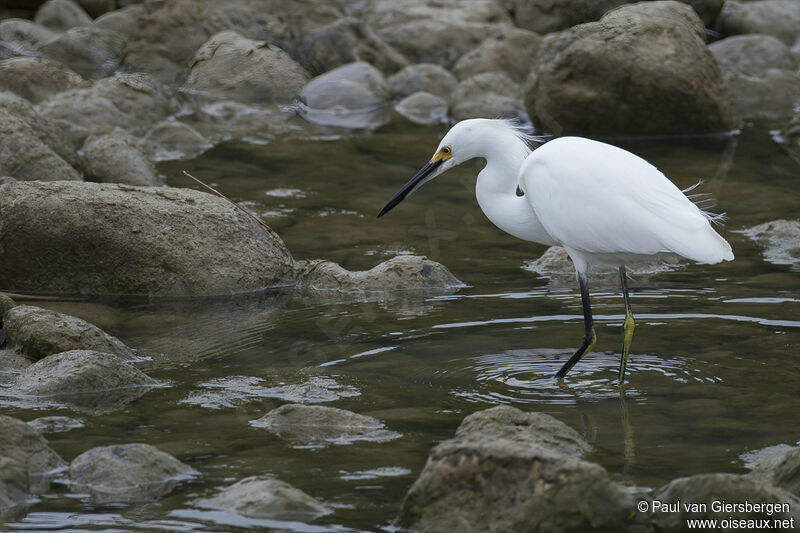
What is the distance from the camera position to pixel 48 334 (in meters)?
5.86

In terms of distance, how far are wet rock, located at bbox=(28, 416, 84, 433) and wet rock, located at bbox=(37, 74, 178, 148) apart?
6.40m

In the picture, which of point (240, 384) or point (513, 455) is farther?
point (240, 384)

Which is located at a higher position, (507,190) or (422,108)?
(507,190)

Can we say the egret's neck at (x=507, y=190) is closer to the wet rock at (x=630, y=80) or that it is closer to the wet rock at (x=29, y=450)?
the wet rock at (x=29, y=450)

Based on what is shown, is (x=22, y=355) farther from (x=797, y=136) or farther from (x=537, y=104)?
(x=797, y=136)

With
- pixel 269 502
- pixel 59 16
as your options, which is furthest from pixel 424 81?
pixel 269 502

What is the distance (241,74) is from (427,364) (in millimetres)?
9039

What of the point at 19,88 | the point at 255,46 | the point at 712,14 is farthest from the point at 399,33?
the point at 19,88

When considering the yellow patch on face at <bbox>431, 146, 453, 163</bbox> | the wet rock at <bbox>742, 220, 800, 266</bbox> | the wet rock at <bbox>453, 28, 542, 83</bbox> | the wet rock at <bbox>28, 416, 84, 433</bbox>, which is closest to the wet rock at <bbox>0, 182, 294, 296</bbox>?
the yellow patch on face at <bbox>431, 146, 453, 163</bbox>

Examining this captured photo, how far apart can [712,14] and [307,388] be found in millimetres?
12200

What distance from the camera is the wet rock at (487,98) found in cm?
1290

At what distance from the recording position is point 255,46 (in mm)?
14570

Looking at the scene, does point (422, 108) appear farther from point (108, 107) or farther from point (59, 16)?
point (59, 16)

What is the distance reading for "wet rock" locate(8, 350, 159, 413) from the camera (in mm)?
5484
